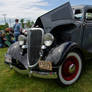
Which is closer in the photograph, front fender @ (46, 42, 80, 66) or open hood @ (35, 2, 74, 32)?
front fender @ (46, 42, 80, 66)

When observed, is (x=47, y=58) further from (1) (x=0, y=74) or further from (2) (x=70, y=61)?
(1) (x=0, y=74)

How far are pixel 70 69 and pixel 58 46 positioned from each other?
1.71 ft

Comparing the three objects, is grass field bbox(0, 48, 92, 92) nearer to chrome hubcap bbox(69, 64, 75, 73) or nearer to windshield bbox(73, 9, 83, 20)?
chrome hubcap bbox(69, 64, 75, 73)

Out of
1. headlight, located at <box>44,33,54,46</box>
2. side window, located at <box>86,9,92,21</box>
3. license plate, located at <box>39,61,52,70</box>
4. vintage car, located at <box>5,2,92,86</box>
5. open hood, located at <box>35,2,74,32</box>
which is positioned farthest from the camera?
side window, located at <box>86,9,92,21</box>

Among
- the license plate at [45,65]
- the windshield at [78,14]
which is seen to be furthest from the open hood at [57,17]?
the license plate at [45,65]

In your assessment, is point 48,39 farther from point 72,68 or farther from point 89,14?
point 89,14

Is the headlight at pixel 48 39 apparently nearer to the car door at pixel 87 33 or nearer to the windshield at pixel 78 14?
the car door at pixel 87 33

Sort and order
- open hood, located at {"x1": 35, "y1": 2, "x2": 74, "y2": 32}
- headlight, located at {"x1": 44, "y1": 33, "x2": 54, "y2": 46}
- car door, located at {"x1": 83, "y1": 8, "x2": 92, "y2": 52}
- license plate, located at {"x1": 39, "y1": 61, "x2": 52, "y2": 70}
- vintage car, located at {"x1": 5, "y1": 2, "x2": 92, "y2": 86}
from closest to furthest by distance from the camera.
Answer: license plate, located at {"x1": 39, "y1": 61, "x2": 52, "y2": 70}, vintage car, located at {"x1": 5, "y1": 2, "x2": 92, "y2": 86}, headlight, located at {"x1": 44, "y1": 33, "x2": 54, "y2": 46}, open hood, located at {"x1": 35, "y1": 2, "x2": 74, "y2": 32}, car door, located at {"x1": 83, "y1": 8, "x2": 92, "y2": 52}

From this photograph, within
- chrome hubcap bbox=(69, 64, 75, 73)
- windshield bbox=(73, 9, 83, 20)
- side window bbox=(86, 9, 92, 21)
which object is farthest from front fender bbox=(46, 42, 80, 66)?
side window bbox=(86, 9, 92, 21)

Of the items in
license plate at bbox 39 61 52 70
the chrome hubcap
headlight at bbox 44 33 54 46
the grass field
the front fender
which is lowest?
the grass field

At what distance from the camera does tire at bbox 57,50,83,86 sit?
95.3 inches

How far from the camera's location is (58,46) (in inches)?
98.4

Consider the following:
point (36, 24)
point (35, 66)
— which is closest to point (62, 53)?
point (35, 66)

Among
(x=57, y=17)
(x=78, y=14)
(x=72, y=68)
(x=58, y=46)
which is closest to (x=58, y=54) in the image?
(x=58, y=46)
